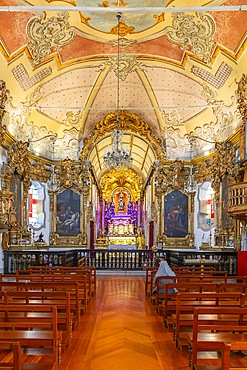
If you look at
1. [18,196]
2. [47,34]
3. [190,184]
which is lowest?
[18,196]

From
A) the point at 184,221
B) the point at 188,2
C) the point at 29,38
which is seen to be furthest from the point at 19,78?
the point at 184,221

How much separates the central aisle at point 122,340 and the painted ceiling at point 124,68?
7424 millimetres

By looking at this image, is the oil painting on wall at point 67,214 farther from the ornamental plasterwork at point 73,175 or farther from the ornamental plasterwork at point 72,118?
the ornamental plasterwork at point 72,118

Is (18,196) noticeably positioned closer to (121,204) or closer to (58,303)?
(58,303)

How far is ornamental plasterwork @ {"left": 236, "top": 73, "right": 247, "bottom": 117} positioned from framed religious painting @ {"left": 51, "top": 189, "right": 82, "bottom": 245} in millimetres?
10349

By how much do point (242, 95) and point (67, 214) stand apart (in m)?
11.2

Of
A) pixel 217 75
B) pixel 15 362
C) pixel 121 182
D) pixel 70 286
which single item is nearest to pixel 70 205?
pixel 217 75

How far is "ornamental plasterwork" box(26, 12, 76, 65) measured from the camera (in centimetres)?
1376

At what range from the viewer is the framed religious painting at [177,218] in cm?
2111

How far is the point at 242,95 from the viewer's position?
1445 centimetres

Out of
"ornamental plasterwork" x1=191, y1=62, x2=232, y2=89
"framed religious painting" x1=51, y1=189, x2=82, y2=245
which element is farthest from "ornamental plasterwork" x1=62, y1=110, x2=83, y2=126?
"ornamental plasterwork" x1=191, y1=62, x2=232, y2=89

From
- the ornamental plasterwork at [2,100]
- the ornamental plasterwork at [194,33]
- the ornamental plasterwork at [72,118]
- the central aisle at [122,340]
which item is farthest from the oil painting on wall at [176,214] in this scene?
the central aisle at [122,340]

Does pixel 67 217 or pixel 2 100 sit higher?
pixel 2 100

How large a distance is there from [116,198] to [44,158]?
20.2 m
